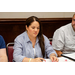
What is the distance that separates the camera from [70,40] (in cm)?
204

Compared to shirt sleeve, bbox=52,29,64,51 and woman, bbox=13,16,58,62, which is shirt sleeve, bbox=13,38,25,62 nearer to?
woman, bbox=13,16,58,62

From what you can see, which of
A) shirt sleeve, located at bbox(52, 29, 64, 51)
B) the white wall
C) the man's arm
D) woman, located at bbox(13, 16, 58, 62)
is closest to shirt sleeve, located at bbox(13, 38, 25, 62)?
woman, located at bbox(13, 16, 58, 62)

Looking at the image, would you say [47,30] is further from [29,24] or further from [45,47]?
[29,24]

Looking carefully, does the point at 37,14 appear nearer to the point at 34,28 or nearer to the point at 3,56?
the point at 34,28

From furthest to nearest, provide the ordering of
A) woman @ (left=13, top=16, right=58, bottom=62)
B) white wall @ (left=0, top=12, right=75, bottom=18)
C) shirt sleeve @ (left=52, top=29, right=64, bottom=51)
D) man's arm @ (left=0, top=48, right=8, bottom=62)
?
white wall @ (left=0, top=12, right=75, bottom=18), shirt sleeve @ (left=52, top=29, right=64, bottom=51), woman @ (left=13, top=16, right=58, bottom=62), man's arm @ (left=0, top=48, right=8, bottom=62)

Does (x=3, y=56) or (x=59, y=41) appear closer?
(x=3, y=56)

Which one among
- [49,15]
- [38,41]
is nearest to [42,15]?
[49,15]

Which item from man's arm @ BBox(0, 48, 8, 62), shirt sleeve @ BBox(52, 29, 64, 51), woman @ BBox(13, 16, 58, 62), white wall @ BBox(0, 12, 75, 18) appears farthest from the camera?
white wall @ BBox(0, 12, 75, 18)

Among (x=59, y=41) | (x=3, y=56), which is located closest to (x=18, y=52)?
(x=3, y=56)

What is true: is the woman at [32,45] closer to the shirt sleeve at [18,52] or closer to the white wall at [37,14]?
the shirt sleeve at [18,52]

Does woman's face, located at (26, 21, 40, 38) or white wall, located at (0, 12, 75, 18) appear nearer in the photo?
woman's face, located at (26, 21, 40, 38)

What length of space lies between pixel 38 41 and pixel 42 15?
3.64 ft

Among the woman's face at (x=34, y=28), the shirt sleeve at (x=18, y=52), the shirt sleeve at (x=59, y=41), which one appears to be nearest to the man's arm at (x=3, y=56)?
the shirt sleeve at (x=18, y=52)

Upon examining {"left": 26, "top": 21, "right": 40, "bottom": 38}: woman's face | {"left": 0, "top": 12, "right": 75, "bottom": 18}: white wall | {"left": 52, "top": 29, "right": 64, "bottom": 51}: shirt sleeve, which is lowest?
{"left": 52, "top": 29, "right": 64, "bottom": 51}: shirt sleeve
